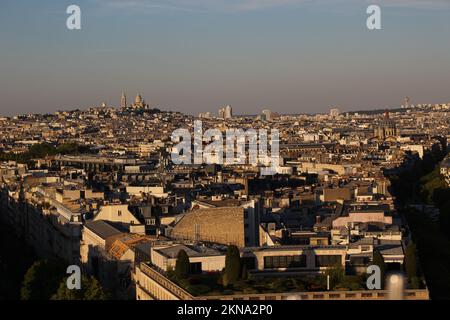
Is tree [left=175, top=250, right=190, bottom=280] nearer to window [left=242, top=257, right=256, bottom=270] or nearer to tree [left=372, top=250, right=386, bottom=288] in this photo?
window [left=242, top=257, right=256, bottom=270]

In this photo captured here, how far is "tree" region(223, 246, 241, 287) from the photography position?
22.8 m

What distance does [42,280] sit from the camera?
1142 inches

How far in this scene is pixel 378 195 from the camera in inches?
1740

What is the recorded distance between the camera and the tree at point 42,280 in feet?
91.9

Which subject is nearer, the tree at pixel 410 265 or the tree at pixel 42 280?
the tree at pixel 410 265

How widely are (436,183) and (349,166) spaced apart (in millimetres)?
6154

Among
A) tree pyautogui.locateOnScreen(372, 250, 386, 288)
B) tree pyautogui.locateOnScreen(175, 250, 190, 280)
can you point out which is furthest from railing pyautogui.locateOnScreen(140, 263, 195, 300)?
tree pyautogui.locateOnScreen(372, 250, 386, 288)

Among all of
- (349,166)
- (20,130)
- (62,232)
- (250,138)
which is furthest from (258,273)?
(20,130)

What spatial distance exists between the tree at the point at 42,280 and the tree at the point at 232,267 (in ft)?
16.2

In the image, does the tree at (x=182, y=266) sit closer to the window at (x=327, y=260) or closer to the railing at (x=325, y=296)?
the railing at (x=325, y=296)

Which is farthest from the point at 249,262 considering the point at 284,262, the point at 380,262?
the point at 380,262

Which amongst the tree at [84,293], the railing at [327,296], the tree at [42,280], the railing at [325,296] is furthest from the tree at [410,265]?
the tree at [42,280]
